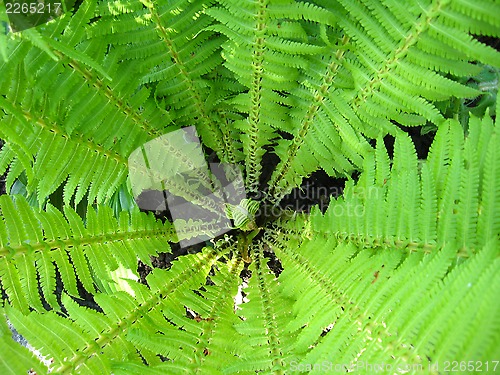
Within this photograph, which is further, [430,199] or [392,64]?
[392,64]

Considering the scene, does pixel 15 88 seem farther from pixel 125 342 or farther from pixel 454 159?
pixel 454 159

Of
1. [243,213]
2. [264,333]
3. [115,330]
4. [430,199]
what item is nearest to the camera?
[430,199]

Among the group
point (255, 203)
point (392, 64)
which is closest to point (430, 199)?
point (392, 64)

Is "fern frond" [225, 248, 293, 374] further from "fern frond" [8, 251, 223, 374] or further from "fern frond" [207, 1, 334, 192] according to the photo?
"fern frond" [207, 1, 334, 192]

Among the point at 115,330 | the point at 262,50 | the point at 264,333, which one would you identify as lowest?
the point at 264,333

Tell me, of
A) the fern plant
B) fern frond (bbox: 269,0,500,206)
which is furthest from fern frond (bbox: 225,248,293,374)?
fern frond (bbox: 269,0,500,206)

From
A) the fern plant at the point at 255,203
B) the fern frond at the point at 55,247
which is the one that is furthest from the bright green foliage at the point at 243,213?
the fern frond at the point at 55,247

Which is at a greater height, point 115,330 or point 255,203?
point 255,203

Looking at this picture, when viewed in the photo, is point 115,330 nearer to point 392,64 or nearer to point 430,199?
point 430,199

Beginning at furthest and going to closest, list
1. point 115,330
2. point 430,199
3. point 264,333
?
1. point 264,333
2. point 115,330
3. point 430,199
